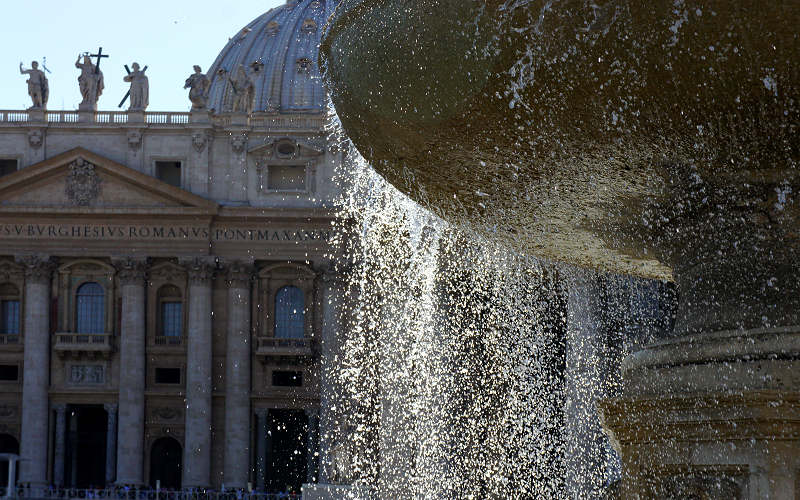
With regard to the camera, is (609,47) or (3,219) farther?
(3,219)

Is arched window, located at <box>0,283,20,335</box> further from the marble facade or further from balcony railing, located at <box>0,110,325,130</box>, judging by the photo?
balcony railing, located at <box>0,110,325,130</box>

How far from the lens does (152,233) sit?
4000 centimetres

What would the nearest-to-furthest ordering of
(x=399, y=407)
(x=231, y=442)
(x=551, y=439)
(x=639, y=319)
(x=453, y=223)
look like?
(x=453, y=223), (x=639, y=319), (x=551, y=439), (x=399, y=407), (x=231, y=442)

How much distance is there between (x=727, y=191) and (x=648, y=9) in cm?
86

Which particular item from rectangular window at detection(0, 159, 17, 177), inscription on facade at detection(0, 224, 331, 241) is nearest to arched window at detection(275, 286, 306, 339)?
inscription on facade at detection(0, 224, 331, 241)

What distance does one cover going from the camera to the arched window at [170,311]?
40375 millimetres

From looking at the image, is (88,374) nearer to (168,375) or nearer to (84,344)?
(84,344)

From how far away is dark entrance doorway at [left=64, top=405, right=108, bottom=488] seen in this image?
4003cm

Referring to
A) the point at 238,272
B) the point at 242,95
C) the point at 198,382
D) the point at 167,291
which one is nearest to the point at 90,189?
the point at 167,291

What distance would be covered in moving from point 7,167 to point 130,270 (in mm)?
5602

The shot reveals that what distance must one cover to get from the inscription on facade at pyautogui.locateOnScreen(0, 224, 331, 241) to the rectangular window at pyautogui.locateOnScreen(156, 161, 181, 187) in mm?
1902

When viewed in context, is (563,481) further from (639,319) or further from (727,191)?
(727,191)

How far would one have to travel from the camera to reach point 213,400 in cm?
3941

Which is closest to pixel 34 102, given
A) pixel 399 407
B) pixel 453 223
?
pixel 399 407
